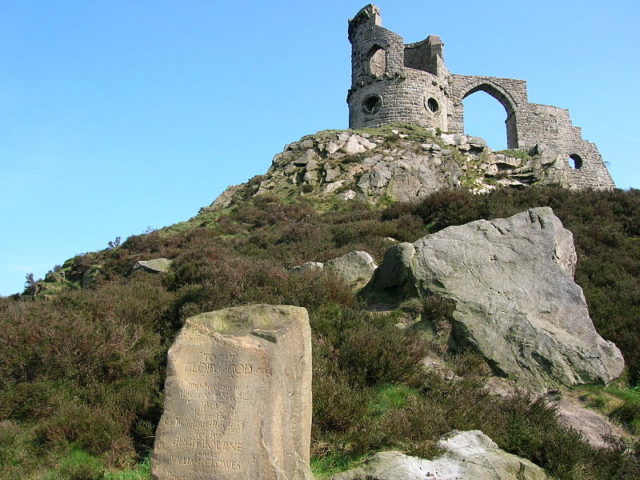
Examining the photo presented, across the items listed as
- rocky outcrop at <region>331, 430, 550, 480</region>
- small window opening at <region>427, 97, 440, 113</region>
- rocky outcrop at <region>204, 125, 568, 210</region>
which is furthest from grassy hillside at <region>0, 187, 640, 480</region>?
small window opening at <region>427, 97, 440, 113</region>

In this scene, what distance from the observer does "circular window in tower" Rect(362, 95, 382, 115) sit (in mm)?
30562

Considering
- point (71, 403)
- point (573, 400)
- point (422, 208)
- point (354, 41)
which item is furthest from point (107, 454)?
point (354, 41)

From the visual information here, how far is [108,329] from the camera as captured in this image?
802 centimetres

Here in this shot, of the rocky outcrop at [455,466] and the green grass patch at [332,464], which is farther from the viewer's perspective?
the green grass patch at [332,464]

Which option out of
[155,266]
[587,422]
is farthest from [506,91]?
[587,422]

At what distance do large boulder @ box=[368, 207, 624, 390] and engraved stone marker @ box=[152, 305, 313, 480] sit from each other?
4016 mm

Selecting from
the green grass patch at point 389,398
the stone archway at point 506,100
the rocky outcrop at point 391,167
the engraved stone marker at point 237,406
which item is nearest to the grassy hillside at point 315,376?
the green grass patch at point 389,398

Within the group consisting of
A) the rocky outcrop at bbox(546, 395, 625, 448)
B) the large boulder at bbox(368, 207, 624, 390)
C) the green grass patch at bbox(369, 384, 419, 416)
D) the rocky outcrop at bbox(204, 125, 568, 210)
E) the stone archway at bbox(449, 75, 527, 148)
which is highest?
the stone archway at bbox(449, 75, 527, 148)

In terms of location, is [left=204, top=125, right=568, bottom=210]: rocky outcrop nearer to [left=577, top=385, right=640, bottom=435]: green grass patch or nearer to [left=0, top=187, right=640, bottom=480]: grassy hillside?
[left=0, top=187, right=640, bottom=480]: grassy hillside

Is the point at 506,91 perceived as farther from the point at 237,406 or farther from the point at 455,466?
the point at 237,406

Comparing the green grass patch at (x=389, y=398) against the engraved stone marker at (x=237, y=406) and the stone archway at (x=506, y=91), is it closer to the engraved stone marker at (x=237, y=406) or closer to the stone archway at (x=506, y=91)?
the engraved stone marker at (x=237, y=406)

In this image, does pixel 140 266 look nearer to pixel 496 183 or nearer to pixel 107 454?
pixel 107 454

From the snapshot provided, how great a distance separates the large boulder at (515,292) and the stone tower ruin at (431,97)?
2080cm

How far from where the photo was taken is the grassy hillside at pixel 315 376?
19.0ft
